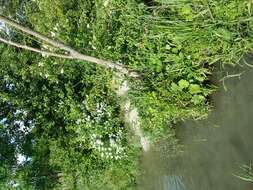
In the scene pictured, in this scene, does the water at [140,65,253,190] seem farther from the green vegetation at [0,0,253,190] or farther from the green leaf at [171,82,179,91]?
the green leaf at [171,82,179,91]

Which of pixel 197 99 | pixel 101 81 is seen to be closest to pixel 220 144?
pixel 197 99

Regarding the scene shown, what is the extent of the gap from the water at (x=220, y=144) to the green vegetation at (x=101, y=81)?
7.2 inches

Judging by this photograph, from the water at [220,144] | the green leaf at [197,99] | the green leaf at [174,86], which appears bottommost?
the water at [220,144]

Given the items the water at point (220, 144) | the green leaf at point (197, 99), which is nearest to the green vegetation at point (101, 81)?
the green leaf at point (197, 99)

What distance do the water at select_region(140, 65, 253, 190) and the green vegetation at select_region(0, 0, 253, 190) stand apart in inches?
7.2

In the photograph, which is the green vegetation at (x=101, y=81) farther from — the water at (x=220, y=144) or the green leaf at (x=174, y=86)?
the water at (x=220, y=144)

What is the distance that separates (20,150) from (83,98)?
1207 mm

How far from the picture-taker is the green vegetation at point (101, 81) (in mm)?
5625

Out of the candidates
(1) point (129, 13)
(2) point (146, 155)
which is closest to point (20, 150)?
(2) point (146, 155)

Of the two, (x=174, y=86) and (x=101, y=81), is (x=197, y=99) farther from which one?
(x=101, y=81)

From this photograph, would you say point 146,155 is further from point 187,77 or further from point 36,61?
point 36,61

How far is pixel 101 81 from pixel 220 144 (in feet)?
6.55

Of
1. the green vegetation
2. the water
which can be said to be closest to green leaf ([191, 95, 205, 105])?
the green vegetation

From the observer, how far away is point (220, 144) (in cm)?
591
